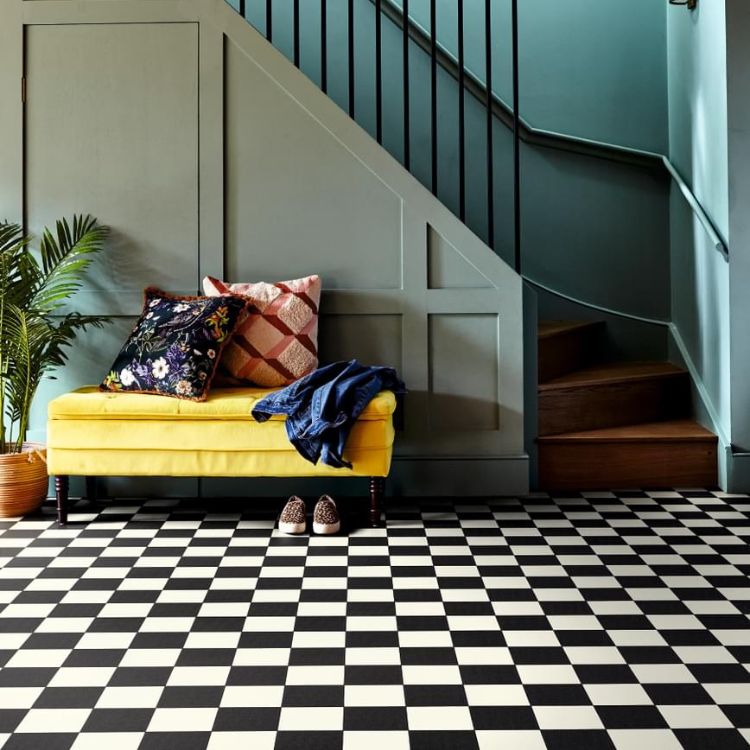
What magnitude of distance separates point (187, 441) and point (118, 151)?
1384 mm

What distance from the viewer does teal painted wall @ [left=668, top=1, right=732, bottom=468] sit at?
4.08 m

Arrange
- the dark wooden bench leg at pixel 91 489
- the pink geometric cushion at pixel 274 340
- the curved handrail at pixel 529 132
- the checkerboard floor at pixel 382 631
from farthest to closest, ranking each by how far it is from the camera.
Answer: the curved handrail at pixel 529 132, the dark wooden bench leg at pixel 91 489, the pink geometric cushion at pixel 274 340, the checkerboard floor at pixel 382 631

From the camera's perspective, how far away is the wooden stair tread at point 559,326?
4.49 meters

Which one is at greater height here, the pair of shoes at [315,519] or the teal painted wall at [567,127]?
the teal painted wall at [567,127]

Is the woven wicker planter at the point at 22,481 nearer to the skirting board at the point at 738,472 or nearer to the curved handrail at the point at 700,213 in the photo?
the skirting board at the point at 738,472

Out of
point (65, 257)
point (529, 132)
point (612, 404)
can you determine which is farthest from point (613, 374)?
point (65, 257)

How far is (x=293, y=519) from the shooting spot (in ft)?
11.2

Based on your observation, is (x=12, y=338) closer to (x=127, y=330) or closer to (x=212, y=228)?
(x=127, y=330)

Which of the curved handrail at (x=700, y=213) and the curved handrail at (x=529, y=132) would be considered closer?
the curved handrail at (x=700, y=213)

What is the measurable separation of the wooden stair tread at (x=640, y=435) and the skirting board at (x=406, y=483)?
270mm

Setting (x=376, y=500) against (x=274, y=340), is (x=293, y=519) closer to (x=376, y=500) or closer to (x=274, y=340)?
(x=376, y=500)

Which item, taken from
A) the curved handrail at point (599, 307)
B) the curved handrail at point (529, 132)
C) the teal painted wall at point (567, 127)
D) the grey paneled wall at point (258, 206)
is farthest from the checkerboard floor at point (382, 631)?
the curved handrail at point (529, 132)

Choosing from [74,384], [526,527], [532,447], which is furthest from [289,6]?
[526,527]

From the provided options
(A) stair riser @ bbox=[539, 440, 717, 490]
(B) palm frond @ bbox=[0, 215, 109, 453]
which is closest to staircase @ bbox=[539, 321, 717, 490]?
(A) stair riser @ bbox=[539, 440, 717, 490]
